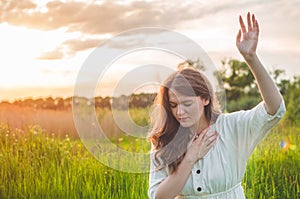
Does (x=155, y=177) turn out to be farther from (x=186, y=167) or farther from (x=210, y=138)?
(x=210, y=138)

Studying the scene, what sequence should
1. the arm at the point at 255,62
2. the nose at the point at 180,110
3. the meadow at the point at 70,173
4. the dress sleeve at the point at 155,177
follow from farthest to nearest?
the meadow at the point at 70,173, the dress sleeve at the point at 155,177, the nose at the point at 180,110, the arm at the point at 255,62

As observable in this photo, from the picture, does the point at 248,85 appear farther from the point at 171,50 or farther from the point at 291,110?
the point at 171,50

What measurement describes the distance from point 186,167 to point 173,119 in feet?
0.73

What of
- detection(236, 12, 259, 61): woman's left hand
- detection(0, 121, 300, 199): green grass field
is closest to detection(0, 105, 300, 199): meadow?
detection(0, 121, 300, 199): green grass field

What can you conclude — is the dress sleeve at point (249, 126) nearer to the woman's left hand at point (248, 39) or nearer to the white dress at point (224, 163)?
the white dress at point (224, 163)

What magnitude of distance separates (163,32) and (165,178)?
92 cm

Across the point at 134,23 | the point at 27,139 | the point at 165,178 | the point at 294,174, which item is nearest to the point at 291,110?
the point at 294,174

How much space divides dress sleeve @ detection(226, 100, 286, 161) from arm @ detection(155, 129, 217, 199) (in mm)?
97

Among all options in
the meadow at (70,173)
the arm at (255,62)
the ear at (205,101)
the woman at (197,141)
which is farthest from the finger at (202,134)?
the meadow at (70,173)

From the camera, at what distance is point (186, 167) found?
2303 millimetres

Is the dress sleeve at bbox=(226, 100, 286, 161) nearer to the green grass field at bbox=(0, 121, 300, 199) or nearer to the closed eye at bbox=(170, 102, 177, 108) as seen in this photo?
the closed eye at bbox=(170, 102, 177, 108)

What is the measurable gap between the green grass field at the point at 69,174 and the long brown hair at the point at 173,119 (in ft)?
3.87

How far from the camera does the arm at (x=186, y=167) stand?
2.30m

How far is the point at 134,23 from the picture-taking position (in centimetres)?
400
